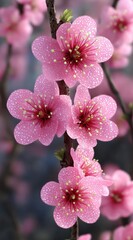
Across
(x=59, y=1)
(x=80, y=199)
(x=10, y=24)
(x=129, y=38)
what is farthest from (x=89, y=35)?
(x=59, y=1)

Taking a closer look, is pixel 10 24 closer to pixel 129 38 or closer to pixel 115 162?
pixel 129 38

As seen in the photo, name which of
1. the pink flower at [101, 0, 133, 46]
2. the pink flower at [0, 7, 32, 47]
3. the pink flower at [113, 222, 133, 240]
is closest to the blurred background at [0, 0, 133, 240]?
the pink flower at [0, 7, 32, 47]

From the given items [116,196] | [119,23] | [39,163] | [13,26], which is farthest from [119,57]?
[39,163]

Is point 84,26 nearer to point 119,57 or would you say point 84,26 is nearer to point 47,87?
point 47,87

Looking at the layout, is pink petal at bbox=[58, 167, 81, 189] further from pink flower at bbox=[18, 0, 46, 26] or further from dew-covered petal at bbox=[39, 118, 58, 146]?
pink flower at bbox=[18, 0, 46, 26]

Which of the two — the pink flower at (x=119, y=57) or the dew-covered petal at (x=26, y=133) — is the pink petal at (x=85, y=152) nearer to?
the dew-covered petal at (x=26, y=133)

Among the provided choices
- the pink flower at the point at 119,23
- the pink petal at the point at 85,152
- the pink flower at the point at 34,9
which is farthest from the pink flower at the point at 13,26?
the pink petal at the point at 85,152
